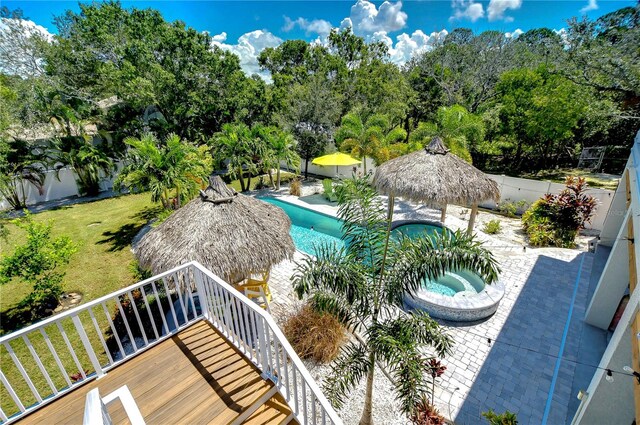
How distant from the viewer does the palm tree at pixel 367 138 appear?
55.8 feet

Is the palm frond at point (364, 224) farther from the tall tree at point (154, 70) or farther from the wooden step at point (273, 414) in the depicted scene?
the tall tree at point (154, 70)

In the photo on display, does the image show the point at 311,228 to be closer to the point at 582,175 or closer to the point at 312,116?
the point at 312,116

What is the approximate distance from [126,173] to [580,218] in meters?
18.8

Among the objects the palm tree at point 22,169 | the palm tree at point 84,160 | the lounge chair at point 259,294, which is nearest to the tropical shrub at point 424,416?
the lounge chair at point 259,294

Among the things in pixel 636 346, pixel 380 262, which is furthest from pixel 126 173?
pixel 636 346

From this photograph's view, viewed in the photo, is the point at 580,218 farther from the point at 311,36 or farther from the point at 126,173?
the point at 311,36

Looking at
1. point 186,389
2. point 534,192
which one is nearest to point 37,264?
point 186,389

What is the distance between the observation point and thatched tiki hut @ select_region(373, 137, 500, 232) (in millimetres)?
9109

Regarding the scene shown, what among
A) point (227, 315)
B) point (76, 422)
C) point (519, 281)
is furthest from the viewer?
point (519, 281)

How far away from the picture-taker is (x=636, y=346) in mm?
2945

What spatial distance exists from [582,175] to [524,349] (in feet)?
62.2

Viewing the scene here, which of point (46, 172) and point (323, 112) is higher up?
point (323, 112)

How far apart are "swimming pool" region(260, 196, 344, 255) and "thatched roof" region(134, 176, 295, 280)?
4865 mm

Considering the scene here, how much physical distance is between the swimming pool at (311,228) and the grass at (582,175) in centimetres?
1551
